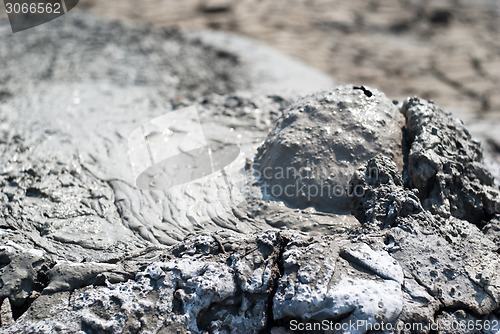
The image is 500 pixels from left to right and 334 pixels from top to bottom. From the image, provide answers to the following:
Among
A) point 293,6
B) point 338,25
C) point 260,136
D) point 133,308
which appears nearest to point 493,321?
point 133,308

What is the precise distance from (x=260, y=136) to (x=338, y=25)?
9.65 ft

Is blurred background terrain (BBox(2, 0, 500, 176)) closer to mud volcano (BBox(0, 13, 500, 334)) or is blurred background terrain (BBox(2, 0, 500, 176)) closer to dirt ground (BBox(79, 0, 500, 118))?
dirt ground (BBox(79, 0, 500, 118))

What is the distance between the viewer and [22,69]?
12.8 ft

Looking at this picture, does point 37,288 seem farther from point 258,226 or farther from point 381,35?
point 381,35

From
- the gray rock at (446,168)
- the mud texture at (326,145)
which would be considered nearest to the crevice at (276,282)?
the mud texture at (326,145)

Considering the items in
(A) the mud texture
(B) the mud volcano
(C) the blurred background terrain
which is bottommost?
(C) the blurred background terrain

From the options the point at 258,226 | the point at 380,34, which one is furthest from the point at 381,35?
the point at 258,226

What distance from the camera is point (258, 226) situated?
2146mm

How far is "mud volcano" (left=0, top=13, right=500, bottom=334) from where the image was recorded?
177 cm

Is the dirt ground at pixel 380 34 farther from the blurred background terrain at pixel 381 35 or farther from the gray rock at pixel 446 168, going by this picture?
the gray rock at pixel 446 168

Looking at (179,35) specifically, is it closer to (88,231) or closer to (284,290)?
(88,231)

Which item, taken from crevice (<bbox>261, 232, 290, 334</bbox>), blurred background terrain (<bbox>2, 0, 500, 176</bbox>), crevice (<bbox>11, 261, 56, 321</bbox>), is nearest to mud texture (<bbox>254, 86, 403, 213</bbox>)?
crevice (<bbox>261, 232, 290, 334</bbox>)

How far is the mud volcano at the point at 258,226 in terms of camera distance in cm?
177

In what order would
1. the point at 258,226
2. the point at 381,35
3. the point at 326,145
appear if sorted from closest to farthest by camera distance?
the point at 258,226
the point at 326,145
the point at 381,35
